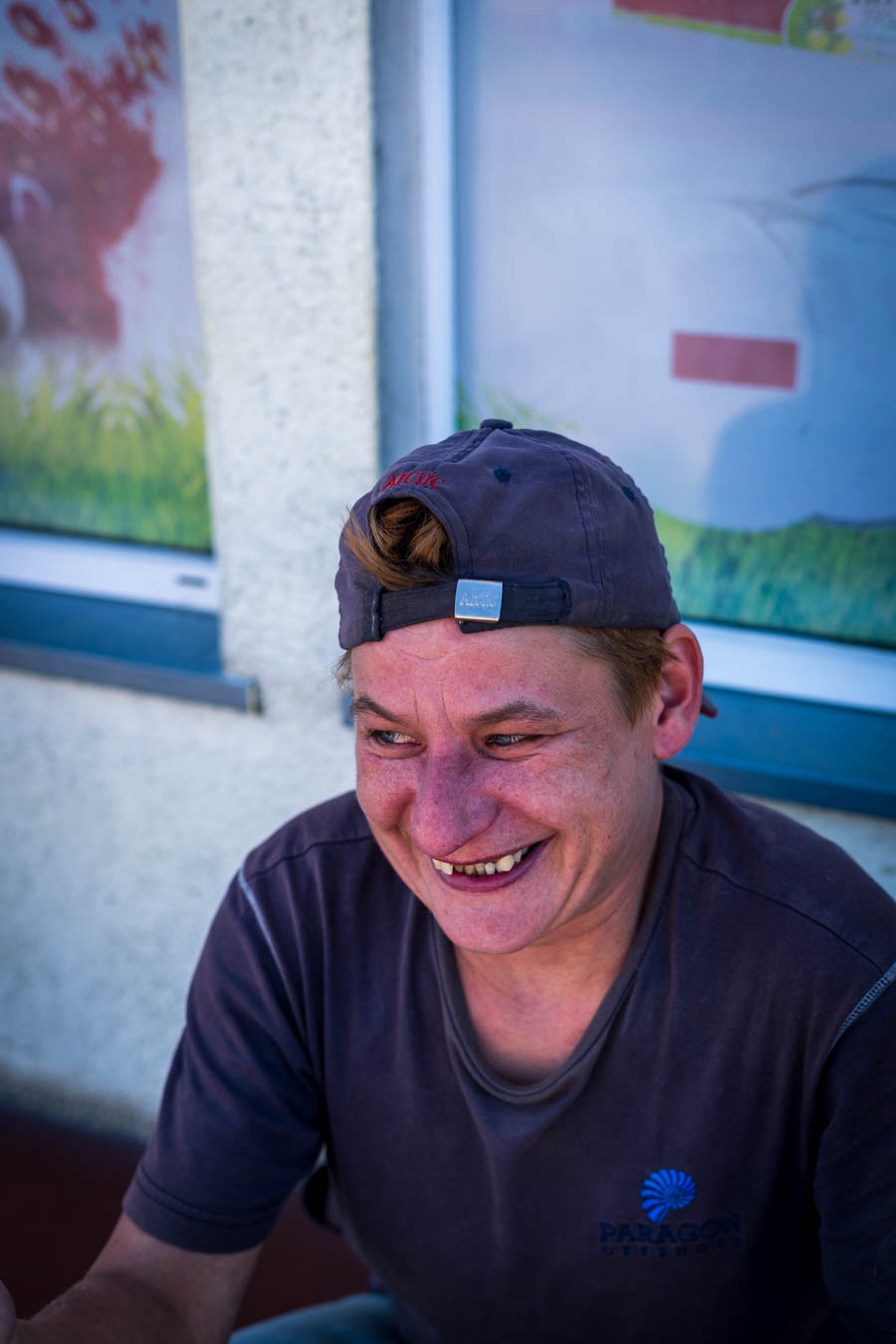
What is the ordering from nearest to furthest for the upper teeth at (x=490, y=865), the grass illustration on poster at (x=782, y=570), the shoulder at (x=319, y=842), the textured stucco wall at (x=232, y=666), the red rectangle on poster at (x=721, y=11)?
the upper teeth at (x=490, y=865)
the shoulder at (x=319, y=842)
the red rectangle on poster at (x=721, y=11)
the textured stucco wall at (x=232, y=666)
the grass illustration on poster at (x=782, y=570)

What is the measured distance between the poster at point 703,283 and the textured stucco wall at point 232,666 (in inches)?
13.4

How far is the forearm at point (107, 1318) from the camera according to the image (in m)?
1.55

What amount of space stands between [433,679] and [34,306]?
2292 mm

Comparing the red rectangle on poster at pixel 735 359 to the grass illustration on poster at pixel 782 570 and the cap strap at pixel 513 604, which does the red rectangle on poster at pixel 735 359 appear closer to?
the grass illustration on poster at pixel 782 570

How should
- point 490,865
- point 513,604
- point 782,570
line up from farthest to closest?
point 782,570
point 490,865
point 513,604

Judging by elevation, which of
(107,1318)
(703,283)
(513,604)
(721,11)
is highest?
(721,11)

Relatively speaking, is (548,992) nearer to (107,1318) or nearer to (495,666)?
(495,666)

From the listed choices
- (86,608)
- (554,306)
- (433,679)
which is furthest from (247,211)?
(433,679)

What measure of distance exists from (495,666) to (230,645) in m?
1.56

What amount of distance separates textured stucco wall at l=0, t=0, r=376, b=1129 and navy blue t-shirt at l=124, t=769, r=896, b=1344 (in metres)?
1.05

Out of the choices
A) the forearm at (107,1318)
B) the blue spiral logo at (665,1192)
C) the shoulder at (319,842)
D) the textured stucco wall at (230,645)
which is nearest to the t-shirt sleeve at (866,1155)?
the blue spiral logo at (665,1192)

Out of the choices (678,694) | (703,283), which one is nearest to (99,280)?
(703,283)

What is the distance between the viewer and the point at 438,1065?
1.76 meters

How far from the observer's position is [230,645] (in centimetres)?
296
